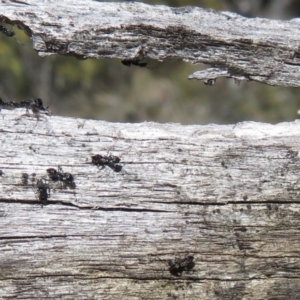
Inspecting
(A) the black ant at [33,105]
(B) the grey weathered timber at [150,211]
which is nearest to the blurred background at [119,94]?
(A) the black ant at [33,105]

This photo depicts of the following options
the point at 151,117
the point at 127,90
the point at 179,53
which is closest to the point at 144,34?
the point at 179,53

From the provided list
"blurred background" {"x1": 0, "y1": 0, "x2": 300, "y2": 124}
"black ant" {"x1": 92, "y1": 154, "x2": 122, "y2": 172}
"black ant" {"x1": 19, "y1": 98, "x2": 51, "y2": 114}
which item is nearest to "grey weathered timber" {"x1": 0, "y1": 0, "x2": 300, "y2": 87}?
"black ant" {"x1": 19, "y1": 98, "x2": 51, "y2": 114}

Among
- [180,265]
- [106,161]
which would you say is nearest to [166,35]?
[106,161]

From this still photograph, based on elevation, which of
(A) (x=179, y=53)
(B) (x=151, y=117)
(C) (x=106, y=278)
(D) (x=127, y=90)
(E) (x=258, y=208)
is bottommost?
(C) (x=106, y=278)

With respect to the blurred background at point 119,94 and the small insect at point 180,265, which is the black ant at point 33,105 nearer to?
the small insect at point 180,265

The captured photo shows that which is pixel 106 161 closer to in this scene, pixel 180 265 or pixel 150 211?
pixel 150 211

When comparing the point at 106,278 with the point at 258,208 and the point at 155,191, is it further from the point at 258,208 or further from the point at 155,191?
the point at 258,208
